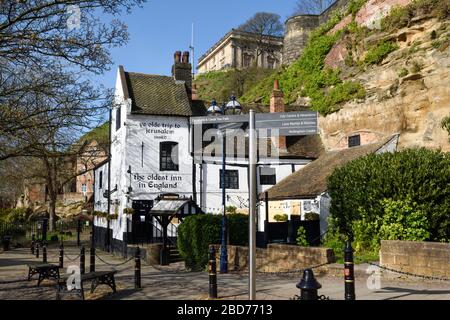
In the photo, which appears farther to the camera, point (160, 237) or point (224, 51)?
point (224, 51)

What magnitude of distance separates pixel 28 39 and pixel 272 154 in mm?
17699

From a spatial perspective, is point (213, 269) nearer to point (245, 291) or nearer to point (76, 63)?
point (245, 291)

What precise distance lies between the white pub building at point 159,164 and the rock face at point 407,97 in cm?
346

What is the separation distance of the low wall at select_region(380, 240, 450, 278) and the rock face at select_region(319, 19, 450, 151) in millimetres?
11867

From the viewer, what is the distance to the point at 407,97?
24.5 m

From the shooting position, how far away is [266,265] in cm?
1474

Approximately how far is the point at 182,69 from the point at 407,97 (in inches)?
533

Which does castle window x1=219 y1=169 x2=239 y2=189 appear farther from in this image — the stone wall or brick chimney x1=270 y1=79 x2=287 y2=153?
the stone wall

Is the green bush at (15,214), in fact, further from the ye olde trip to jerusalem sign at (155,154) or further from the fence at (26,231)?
the ye olde trip to jerusalem sign at (155,154)

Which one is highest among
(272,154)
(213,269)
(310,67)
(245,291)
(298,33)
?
(298,33)

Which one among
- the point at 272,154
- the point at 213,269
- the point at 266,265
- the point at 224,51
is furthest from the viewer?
the point at 224,51

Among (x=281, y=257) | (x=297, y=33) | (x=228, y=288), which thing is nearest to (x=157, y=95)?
(x=281, y=257)

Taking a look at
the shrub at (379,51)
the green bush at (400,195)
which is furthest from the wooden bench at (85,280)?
the shrub at (379,51)

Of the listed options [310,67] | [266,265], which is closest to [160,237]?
[266,265]
